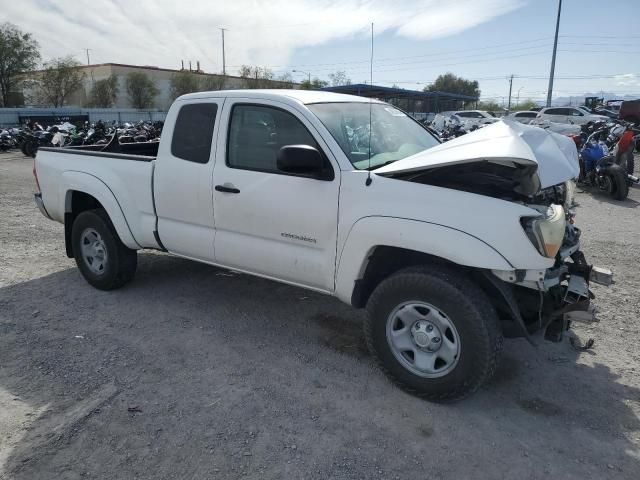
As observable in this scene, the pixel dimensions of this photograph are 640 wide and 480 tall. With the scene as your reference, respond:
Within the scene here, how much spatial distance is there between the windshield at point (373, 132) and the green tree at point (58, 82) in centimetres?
5592

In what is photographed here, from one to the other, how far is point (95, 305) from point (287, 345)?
2.09 m

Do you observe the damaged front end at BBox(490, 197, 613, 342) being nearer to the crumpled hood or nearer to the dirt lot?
the crumpled hood

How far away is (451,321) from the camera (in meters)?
2.93

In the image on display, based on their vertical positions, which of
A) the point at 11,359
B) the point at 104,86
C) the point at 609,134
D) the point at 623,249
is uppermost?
A: the point at 104,86

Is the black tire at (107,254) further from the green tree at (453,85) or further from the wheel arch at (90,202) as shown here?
the green tree at (453,85)

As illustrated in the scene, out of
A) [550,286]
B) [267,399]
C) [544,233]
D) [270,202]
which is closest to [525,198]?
[544,233]

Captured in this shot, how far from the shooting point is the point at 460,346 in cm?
293

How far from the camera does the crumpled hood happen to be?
2795mm

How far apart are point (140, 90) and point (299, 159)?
5845cm

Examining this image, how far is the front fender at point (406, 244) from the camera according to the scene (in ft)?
9.11

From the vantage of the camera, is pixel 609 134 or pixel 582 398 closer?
pixel 582 398

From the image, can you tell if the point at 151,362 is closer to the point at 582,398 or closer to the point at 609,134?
the point at 582,398

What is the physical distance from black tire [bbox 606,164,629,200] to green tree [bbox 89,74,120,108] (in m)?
55.1

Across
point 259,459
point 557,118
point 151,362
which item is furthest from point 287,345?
point 557,118
